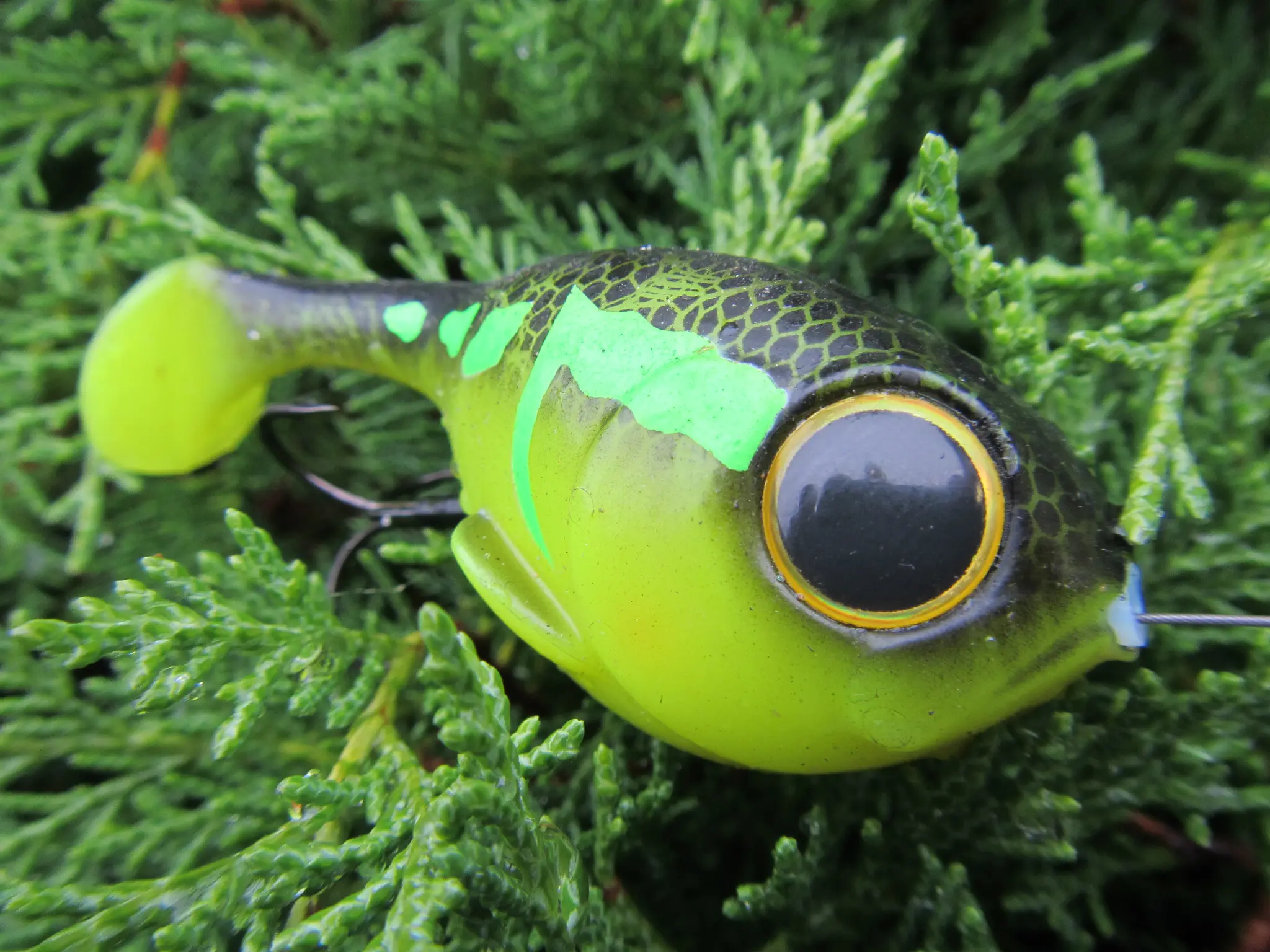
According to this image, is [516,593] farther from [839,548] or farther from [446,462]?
[446,462]

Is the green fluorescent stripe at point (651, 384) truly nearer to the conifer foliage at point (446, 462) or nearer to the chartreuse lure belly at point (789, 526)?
the chartreuse lure belly at point (789, 526)

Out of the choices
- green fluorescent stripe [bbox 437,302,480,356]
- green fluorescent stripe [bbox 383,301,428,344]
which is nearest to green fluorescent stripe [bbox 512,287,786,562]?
green fluorescent stripe [bbox 437,302,480,356]

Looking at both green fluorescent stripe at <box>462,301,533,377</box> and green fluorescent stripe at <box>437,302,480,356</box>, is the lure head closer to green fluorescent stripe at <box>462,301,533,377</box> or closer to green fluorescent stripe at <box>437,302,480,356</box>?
green fluorescent stripe at <box>462,301,533,377</box>

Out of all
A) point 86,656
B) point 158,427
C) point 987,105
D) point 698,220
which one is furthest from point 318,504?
point 987,105

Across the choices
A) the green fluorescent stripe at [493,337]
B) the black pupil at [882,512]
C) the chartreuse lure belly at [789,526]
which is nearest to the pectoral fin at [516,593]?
the chartreuse lure belly at [789,526]

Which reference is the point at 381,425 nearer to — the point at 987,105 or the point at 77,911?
the point at 77,911

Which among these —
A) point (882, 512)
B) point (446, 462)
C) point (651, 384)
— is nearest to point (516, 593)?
point (651, 384)
